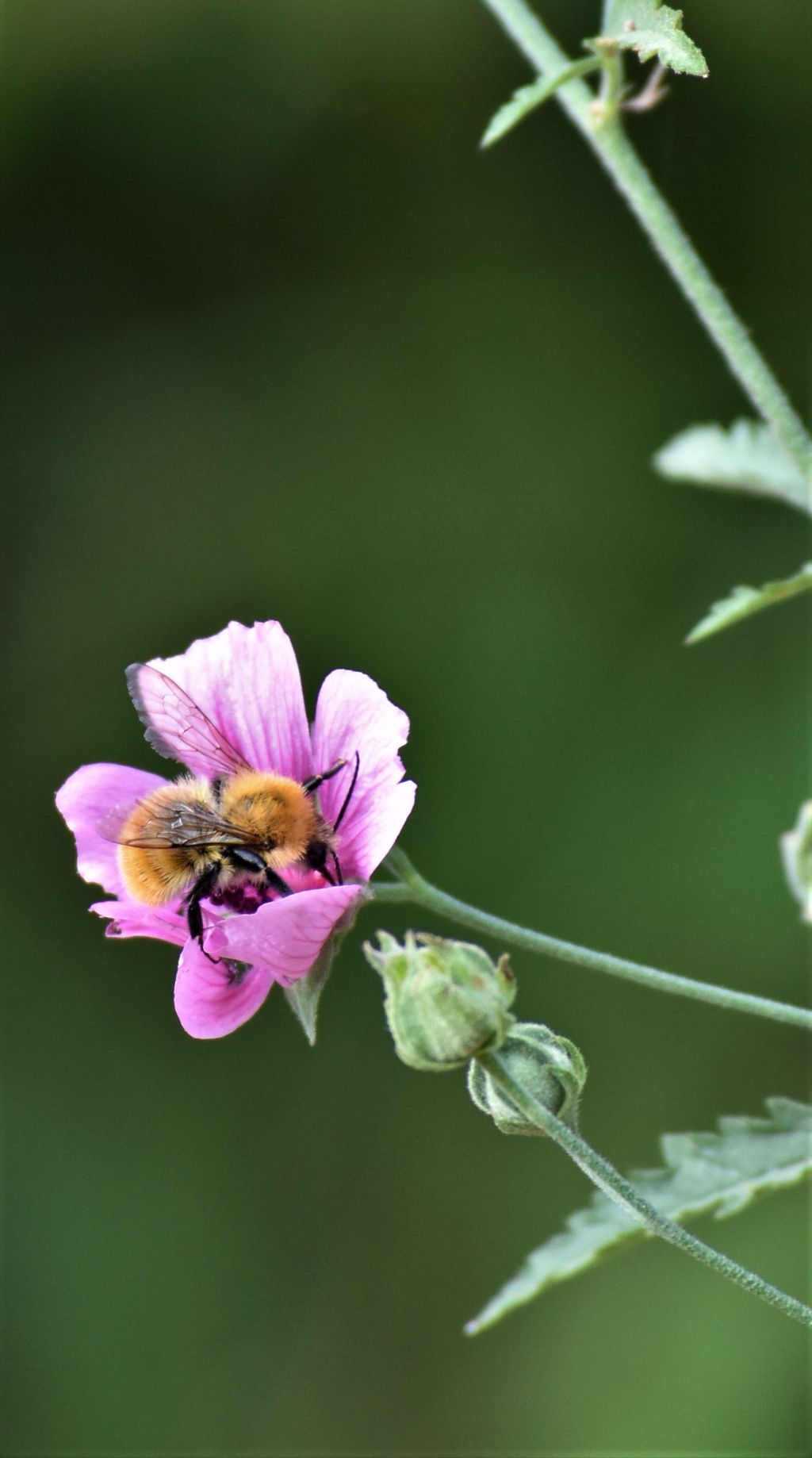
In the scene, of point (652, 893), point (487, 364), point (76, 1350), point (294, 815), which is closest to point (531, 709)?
point (652, 893)

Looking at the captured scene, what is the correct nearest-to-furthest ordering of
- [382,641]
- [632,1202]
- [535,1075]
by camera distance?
1. [632,1202]
2. [535,1075]
3. [382,641]

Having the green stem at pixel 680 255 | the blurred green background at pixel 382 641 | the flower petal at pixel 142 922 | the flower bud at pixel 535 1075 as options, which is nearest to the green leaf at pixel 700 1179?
the flower bud at pixel 535 1075

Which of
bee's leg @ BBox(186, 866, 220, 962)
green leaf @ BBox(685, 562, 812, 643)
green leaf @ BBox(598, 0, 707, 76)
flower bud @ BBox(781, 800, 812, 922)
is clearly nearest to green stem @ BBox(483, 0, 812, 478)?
green leaf @ BBox(598, 0, 707, 76)

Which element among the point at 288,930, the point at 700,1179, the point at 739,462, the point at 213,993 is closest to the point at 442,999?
the point at 288,930

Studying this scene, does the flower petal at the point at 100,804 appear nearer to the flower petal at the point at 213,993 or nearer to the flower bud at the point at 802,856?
the flower petal at the point at 213,993

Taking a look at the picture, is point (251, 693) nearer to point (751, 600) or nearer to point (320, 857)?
point (320, 857)

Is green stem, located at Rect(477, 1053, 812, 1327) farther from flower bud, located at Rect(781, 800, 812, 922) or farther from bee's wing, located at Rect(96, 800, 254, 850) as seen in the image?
bee's wing, located at Rect(96, 800, 254, 850)
